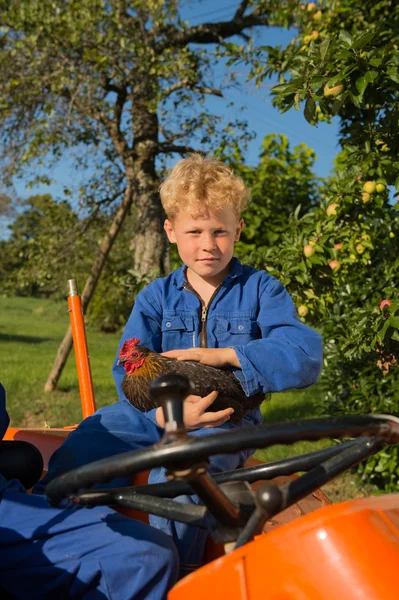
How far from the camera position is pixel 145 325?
2.35m

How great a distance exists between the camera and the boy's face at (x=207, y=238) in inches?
89.6

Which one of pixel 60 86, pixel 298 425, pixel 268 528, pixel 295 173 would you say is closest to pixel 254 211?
pixel 295 173

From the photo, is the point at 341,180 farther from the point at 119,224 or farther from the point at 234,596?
the point at 119,224

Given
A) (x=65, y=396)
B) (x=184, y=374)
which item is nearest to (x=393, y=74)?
(x=184, y=374)

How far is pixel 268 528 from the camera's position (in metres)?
1.66

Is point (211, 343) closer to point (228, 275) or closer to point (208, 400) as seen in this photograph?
point (228, 275)

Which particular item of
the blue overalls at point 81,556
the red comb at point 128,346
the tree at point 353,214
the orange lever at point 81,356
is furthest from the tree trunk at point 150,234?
the blue overalls at point 81,556

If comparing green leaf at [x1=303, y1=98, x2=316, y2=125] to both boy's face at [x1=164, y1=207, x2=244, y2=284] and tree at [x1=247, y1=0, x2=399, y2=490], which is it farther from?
boy's face at [x1=164, y1=207, x2=244, y2=284]

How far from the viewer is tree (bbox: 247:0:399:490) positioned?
10.1ft

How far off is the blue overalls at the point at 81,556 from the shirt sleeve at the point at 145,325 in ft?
2.63

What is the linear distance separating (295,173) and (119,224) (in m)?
1.92

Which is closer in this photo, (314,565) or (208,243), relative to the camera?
(314,565)

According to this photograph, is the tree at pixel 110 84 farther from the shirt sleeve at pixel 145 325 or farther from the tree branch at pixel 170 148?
the shirt sleeve at pixel 145 325

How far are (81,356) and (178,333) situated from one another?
0.85m
